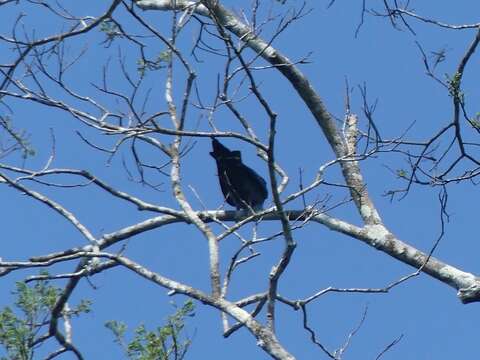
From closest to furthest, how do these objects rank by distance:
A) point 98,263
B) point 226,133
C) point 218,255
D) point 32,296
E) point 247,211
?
point 226,133
point 218,255
point 98,263
point 32,296
point 247,211

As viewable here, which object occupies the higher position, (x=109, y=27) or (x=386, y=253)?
(x=109, y=27)

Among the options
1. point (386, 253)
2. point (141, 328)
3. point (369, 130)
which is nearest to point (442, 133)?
point (369, 130)

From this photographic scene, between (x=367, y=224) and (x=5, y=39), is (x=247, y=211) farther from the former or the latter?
(x=5, y=39)

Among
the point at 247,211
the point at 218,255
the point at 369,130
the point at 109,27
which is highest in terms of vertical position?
the point at 109,27

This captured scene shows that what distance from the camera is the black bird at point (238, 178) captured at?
28.4 feet

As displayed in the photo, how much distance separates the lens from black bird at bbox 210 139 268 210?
28.4 feet

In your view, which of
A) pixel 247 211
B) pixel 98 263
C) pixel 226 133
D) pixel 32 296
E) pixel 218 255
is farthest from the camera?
pixel 247 211

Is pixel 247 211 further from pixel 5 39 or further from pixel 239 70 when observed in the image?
pixel 5 39

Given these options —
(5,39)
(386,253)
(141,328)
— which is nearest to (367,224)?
(386,253)

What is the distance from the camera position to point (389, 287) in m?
6.34

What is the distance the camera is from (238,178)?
8773 mm

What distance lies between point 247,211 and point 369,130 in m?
1.33

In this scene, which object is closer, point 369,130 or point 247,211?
point 369,130

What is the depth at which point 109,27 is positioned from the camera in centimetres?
792
